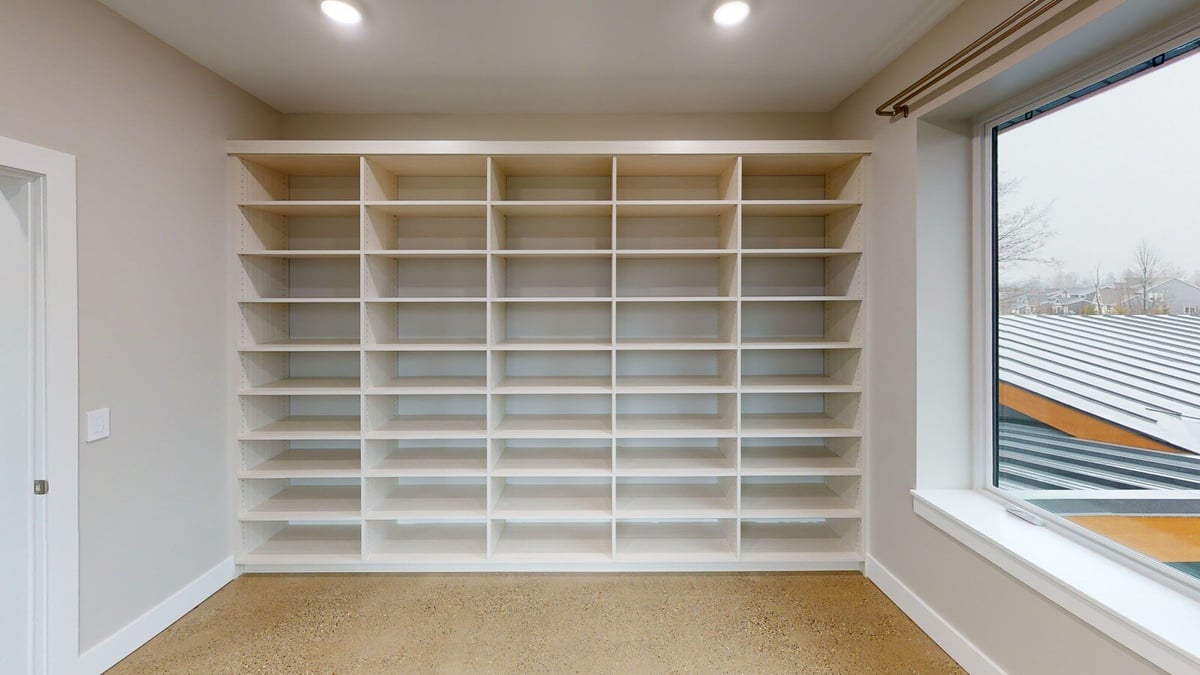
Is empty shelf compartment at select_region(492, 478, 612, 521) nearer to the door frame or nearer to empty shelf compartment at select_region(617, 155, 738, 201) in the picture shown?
the door frame

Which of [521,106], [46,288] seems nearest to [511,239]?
[521,106]

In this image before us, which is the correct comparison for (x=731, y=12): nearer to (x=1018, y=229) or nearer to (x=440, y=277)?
(x=1018, y=229)

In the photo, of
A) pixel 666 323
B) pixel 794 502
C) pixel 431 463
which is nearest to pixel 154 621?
pixel 431 463

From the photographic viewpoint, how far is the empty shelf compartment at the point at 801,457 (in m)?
2.69

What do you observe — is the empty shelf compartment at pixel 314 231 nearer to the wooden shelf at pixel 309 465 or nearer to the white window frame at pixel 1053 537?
the wooden shelf at pixel 309 465

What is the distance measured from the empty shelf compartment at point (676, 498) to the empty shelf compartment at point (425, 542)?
87 cm

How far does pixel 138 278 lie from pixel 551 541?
234cm

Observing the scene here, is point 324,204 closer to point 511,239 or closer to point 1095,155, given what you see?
point 511,239

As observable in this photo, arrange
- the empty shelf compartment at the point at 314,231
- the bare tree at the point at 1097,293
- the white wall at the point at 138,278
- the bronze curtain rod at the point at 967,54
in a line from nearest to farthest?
1. the bronze curtain rod at the point at 967,54
2. the bare tree at the point at 1097,293
3. the white wall at the point at 138,278
4. the empty shelf compartment at the point at 314,231

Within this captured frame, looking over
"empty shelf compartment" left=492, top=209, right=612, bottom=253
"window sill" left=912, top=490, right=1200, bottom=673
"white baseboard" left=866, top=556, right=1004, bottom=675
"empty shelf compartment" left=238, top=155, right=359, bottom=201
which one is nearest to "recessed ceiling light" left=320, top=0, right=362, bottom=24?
"empty shelf compartment" left=238, top=155, right=359, bottom=201

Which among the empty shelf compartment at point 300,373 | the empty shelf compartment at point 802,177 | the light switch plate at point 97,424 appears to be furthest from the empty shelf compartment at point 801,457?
the light switch plate at point 97,424

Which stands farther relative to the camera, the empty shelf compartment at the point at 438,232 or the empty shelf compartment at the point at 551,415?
the empty shelf compartment at the point at 438,232

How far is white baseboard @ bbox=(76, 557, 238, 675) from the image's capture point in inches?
76.8

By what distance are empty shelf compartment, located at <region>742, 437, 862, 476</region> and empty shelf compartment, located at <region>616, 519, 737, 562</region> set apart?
364 millimetres
